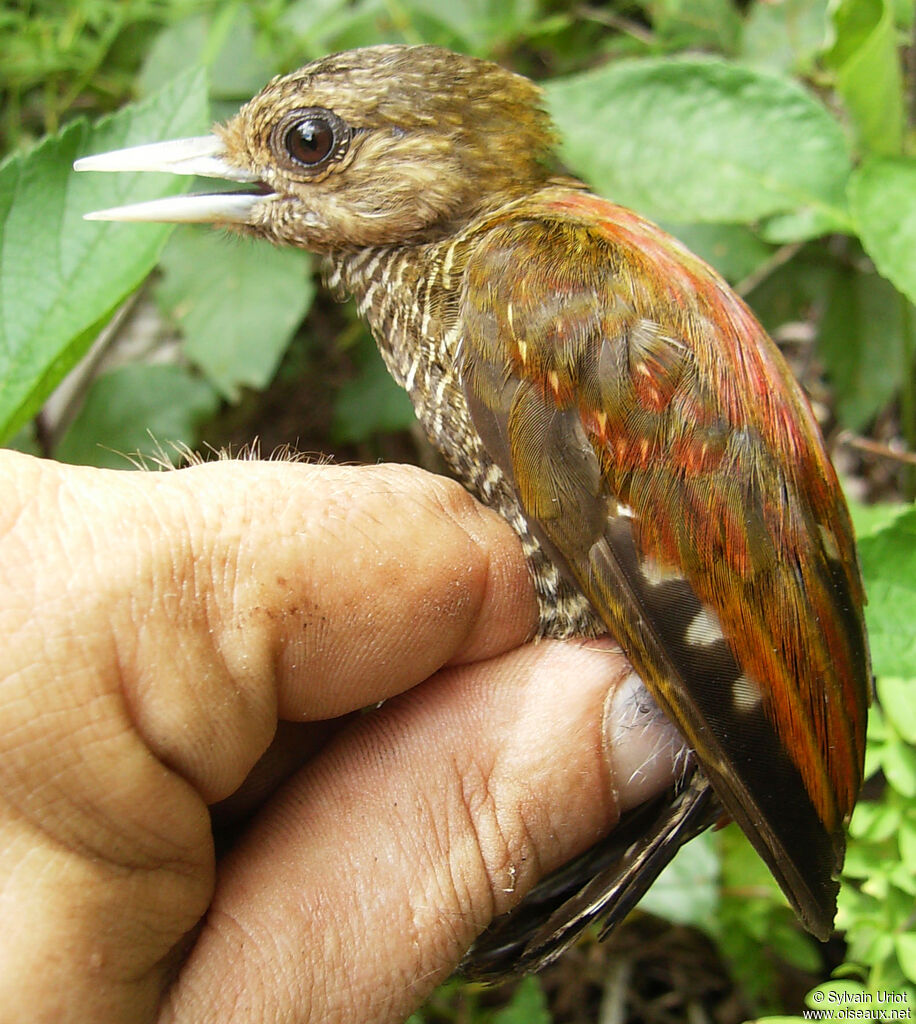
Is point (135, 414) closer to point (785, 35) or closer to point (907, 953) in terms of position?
point (907, 953)

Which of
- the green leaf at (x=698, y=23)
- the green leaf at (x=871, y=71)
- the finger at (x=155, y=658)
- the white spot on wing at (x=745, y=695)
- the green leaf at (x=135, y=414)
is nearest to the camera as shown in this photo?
the finger at (x=155, y=658)

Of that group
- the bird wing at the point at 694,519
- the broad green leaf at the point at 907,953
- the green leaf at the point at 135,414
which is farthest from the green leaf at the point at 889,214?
the green leaf at the point at 135,414

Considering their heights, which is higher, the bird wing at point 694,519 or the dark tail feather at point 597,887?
the bird wing at point 694,519

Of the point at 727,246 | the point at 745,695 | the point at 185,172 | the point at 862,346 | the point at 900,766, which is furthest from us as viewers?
the point at 862,346

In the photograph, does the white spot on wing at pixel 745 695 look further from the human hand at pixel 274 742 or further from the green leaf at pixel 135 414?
the green leaf at pixel 135 414

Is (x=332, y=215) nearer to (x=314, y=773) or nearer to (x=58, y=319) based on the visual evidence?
(x=58, y=319)

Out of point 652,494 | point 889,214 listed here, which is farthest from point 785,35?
point 652,494

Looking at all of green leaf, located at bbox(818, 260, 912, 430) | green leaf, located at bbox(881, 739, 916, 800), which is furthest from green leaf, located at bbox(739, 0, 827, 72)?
green leaf, located at bbox(881, 739, 916, 800)
